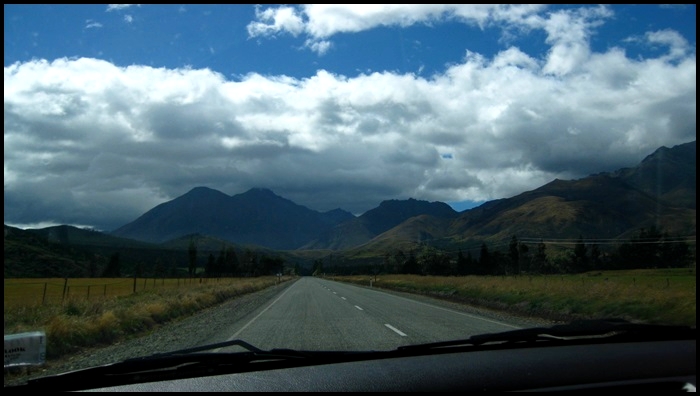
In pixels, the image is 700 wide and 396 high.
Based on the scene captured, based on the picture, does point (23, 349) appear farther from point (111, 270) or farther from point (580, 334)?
point (111, 270)

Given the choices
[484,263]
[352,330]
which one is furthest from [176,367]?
[484,263]

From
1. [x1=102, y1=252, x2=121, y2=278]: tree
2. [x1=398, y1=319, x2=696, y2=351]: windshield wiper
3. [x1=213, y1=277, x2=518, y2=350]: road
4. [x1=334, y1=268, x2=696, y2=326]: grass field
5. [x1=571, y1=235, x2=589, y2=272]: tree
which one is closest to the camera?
[x1=398, y1=319, x2=696, y2=351]: windshield wiper

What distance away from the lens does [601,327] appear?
5312 millimetres

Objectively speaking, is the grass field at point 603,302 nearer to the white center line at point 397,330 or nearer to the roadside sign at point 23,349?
the white center line at point 397,330

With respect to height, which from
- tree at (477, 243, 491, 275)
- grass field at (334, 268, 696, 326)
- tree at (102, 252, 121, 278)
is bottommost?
tree at (102, 252, 121, 278)

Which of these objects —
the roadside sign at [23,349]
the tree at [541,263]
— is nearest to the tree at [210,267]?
the tree at [541,263]

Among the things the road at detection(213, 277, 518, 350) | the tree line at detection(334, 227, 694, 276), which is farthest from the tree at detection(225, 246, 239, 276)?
the road at detection(213, 277, 518, 350)

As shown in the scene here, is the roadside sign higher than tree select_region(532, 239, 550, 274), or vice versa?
tree select_region(532, 239, 550, 274)

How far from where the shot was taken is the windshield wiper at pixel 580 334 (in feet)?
16.0

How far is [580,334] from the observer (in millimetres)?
5258

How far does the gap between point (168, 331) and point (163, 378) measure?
12.8m

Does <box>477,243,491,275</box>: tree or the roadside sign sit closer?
the roadside sign

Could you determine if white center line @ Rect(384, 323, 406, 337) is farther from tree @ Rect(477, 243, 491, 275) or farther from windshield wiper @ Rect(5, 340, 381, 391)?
tree @ Rect(477, 243, 491, 275)

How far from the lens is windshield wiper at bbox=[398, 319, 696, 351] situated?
4.87 m
